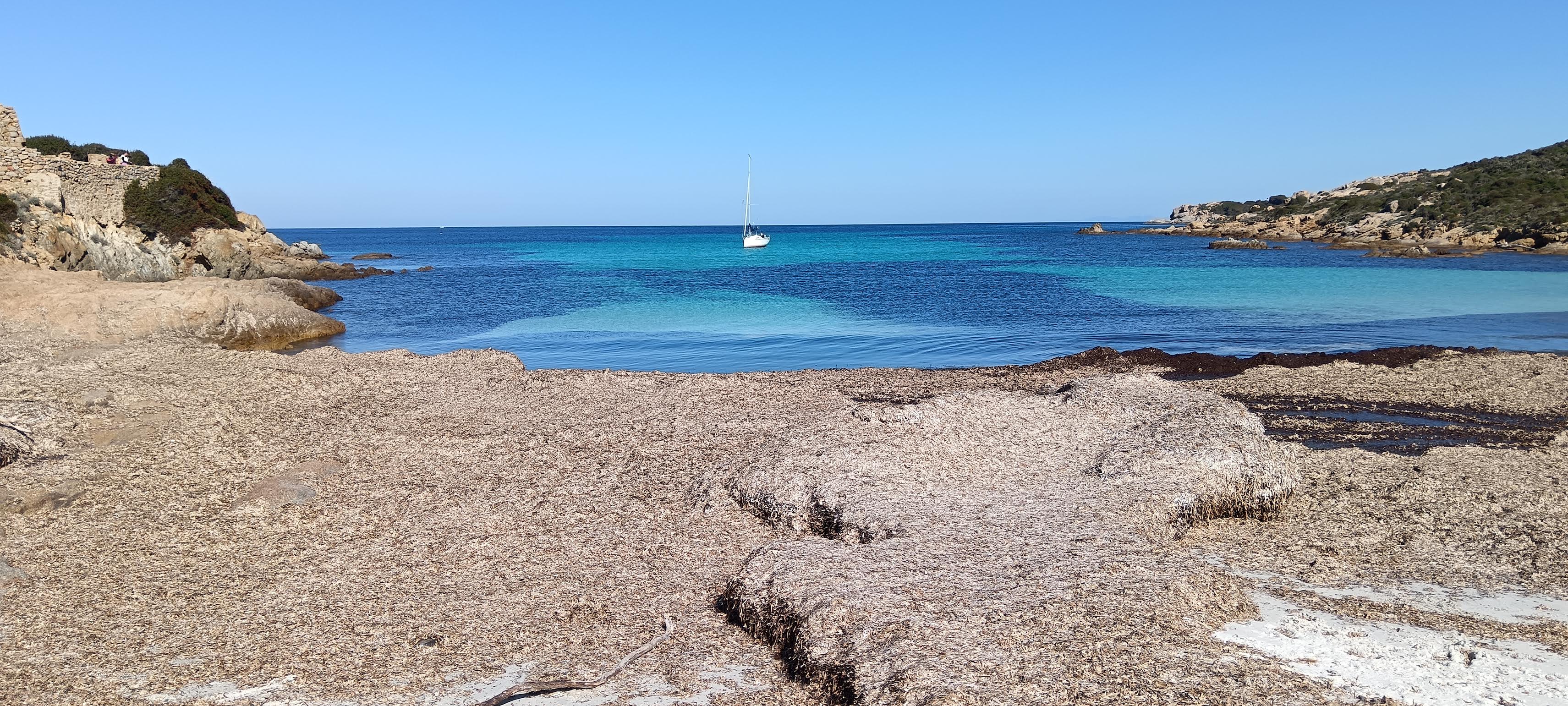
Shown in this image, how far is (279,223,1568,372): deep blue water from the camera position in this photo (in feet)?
72.3

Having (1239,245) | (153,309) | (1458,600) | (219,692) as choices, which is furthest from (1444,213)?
(219,692)

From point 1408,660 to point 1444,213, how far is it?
7801 centimetres

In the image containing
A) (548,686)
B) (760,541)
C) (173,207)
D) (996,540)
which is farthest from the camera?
(173,207)

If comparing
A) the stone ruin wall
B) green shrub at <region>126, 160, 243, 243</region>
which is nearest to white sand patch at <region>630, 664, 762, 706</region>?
the stone ruin wall

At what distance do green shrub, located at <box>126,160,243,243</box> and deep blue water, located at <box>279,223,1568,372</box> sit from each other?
6.25m

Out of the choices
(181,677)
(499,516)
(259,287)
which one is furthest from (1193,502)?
(259,287)

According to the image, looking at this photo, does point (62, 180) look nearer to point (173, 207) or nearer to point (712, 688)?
point (173, 207)

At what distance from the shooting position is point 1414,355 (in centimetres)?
1709

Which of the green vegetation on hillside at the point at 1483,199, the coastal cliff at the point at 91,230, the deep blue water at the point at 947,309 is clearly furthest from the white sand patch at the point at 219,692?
the green vegetation on hillside at the point at 1483,199

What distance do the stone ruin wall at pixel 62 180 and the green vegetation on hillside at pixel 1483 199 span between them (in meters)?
74.0

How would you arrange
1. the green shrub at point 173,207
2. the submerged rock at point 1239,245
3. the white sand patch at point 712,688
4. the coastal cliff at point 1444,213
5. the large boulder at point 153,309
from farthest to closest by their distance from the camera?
1. the submerged rock at point 1239,245
2. the coastal cliff at point 1444,213
3. the green shrub at point 173,207
4. the large boulder at point 153,309
5. the white sand patch at point 712,688

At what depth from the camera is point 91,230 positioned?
27.7 meters

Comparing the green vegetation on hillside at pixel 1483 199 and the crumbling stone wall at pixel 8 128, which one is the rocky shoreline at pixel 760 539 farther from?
the green vegetation on hillside at pixel 1483 199

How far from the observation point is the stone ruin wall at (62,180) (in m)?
26.2
